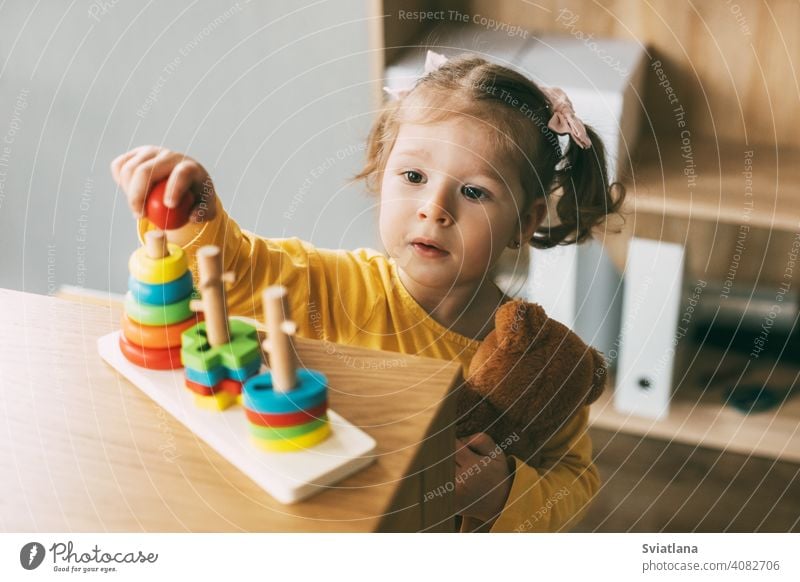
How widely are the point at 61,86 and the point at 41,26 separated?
0.04 meters

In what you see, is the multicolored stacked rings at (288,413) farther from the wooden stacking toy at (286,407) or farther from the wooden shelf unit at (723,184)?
the wooden shelf unit at (723,184)

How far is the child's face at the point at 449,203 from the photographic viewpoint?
0.57 m

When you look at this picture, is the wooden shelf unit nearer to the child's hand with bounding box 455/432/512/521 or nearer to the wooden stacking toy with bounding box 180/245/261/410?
the child's hand with bounding box 455/432/512/521

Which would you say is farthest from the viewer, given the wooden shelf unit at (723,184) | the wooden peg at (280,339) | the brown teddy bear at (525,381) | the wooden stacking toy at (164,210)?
the wooden shelf unit at (723,184)

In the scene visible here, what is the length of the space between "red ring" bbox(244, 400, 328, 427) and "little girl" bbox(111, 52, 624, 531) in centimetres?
17

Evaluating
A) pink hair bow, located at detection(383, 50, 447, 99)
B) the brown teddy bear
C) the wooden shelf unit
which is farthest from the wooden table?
the wooden shelf unit

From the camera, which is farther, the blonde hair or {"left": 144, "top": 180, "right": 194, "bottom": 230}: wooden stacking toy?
the blonde hair

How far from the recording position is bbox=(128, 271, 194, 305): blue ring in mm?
415

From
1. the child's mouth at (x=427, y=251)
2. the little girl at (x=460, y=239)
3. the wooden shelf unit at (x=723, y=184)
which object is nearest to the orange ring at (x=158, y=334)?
the little girl at (x=460, y=239)

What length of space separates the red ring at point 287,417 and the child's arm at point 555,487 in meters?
0.23

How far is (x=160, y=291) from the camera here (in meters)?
0.42

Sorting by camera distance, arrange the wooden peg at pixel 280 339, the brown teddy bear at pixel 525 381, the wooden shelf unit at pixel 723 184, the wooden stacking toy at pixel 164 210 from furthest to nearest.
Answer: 1. the wooden shelf unit at pixel 723 184
2. the brown teddy bear at pixel 525 381
3. the wooden stacking toy at pixel 164 210
4. the wooden peg at pixel 280 339

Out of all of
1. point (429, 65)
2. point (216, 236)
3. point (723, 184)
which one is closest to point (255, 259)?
point (216, 236)
